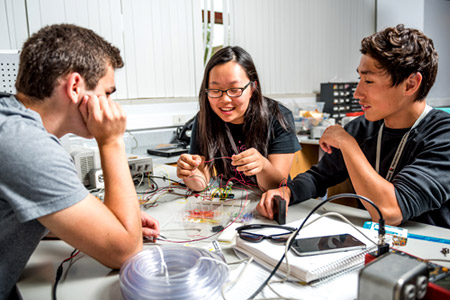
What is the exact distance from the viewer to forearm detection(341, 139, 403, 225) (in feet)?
3.36

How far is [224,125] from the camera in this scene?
69.9 inches

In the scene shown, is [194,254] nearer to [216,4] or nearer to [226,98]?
[226,98]

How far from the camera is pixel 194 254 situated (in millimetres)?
790

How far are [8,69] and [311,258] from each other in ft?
4.54

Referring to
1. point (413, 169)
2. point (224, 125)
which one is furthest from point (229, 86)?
point (413, 169)

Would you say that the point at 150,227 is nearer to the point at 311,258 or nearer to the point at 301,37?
the point at 311,258

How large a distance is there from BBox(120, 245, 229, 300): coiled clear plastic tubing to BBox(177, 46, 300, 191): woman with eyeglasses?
701mm

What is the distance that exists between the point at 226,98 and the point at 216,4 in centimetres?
198

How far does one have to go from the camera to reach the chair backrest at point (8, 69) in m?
1.39

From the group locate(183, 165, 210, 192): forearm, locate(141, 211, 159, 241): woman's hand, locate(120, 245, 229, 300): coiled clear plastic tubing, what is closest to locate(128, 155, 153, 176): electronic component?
locate(183, 165, 210, 192): forearm

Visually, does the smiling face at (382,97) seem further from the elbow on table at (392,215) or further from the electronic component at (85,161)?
the electronic component at (85,161)

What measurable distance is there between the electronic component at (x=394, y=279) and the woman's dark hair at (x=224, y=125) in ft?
3.77

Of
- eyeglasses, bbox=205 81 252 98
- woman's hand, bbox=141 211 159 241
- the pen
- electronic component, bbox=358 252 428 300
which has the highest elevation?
eyeglasses, bbox=205 81 252 98

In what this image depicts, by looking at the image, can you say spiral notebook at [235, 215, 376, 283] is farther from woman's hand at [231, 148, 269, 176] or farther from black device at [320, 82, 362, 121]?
black device at [320, 82, 362, 121]
